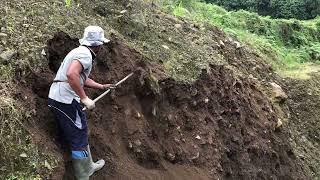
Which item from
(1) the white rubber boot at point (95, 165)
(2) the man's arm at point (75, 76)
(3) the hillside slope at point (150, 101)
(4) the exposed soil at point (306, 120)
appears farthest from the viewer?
(4) the exposed soil at point (306, 120)

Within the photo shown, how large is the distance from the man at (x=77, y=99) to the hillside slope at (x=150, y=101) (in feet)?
0.68

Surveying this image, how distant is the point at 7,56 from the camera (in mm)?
5785

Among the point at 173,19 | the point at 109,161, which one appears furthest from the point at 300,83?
the point at 109,161

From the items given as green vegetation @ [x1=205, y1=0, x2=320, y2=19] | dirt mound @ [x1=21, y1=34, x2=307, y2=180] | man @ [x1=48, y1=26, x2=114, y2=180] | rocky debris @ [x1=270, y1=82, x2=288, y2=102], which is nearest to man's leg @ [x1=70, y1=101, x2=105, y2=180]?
man @ [x1=48, y1=26, x2=114, y2=180]

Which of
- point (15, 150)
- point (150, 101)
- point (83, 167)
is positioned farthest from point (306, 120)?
point (15, 150)

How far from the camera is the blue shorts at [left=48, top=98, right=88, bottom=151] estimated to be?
17.5 feet

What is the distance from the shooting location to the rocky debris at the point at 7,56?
5.74 meters

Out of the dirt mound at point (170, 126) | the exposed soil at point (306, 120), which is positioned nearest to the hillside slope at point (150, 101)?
the dirt mound at point (170, 126)

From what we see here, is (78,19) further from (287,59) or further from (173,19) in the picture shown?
(287,59)

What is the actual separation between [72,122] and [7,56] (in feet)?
3.82

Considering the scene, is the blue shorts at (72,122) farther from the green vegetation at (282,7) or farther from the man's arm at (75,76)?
the green vegetation at (282,7)

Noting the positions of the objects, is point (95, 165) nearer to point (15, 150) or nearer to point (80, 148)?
point (80, 148)

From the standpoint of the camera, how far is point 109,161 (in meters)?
6.13

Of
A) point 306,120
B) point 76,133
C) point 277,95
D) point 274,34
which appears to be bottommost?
point 274,34
